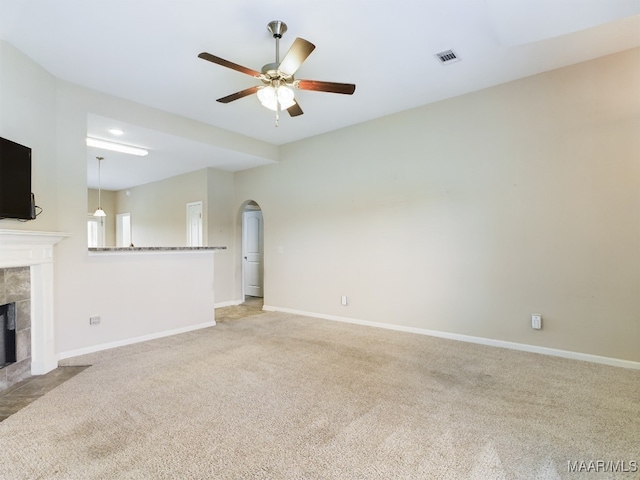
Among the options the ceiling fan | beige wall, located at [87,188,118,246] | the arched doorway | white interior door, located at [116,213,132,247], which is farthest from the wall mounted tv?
beige wall, located at [87,188,118,246]

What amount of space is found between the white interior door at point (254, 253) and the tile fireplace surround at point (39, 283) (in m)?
4.51

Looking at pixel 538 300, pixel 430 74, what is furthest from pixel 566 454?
pixel 430 74

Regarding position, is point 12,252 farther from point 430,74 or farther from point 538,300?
point 538,300

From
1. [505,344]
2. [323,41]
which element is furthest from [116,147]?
[505,344]

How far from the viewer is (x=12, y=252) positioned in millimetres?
2807

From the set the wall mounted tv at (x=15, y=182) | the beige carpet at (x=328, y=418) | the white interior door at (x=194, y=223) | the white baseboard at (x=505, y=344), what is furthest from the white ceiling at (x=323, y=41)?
the white baseboard at (x=505, y=344)

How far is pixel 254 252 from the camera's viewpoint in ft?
25.5

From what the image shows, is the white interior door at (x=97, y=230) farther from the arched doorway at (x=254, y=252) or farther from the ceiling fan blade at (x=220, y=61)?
the ceiling fan blade at (x=220, y=61)

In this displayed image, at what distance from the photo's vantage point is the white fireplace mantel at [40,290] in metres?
2.94

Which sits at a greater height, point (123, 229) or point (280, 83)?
point (280, 83)

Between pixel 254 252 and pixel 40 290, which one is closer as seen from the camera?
pixel 40 290

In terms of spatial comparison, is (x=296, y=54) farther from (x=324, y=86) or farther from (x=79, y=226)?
(x=79, y=226)

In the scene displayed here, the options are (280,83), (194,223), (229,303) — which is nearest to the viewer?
(280,83)

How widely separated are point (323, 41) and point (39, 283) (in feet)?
11.2
